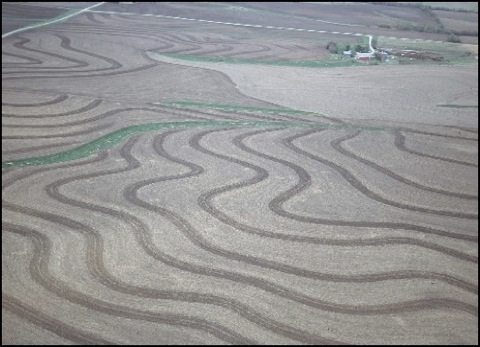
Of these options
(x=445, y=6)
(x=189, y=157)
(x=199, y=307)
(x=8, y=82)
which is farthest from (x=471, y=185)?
(x=445, y=6)

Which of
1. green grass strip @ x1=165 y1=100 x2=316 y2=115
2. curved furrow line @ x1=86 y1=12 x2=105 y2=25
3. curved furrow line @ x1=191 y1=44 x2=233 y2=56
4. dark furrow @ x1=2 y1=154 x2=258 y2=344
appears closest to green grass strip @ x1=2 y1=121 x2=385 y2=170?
green grass strip @ x1=165 y1=100 x2=316 y2=115

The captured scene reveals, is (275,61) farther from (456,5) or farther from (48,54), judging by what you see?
(456,5)

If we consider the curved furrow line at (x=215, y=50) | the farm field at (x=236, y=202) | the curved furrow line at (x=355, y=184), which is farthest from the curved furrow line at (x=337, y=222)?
the curved furrow line at (x=215, y=50)

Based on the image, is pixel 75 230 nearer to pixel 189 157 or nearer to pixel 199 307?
pixel 199 307

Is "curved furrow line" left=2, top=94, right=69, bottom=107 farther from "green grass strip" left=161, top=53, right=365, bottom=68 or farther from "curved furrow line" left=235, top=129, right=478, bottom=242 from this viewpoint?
"curved furrow line" left=235, top=129, right=478, bottom=242

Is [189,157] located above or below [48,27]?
below

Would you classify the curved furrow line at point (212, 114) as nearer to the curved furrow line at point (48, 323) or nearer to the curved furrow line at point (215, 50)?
the curved furrow line at point (215, 50)
